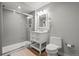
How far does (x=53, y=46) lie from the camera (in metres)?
1.33

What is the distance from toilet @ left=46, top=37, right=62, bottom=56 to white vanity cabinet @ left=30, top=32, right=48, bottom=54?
0.15 metres

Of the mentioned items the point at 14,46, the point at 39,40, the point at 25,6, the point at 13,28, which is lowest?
the point at 14,46

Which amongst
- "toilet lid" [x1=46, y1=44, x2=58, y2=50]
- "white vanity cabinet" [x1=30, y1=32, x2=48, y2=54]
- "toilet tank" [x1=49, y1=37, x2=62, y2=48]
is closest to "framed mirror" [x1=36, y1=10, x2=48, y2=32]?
"white vanity cabinet" [x1=30, y1=32, x2=48, y2=54]

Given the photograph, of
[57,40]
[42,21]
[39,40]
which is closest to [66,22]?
[57,40]

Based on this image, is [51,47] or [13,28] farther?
[13,28]

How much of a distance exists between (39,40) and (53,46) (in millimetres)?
446

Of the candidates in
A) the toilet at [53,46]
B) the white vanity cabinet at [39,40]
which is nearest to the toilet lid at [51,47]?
the toilet at [53,46]

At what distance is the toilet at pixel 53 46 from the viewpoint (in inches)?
47.5

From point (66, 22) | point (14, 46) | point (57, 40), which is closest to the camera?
point (66, 22)

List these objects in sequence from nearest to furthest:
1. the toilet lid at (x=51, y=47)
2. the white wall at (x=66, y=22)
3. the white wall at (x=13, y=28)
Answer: the white wall at (x=66, y=22) < the toilet lid at (x=51, y=47) < the white wall at (x=13, y=28)

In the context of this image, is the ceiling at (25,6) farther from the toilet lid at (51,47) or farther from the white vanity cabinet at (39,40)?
the toilet lid at (51,47)

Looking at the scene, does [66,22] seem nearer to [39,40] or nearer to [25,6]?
[39,40]

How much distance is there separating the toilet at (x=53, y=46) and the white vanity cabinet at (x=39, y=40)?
0.49ft

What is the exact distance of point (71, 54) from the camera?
1206mm
